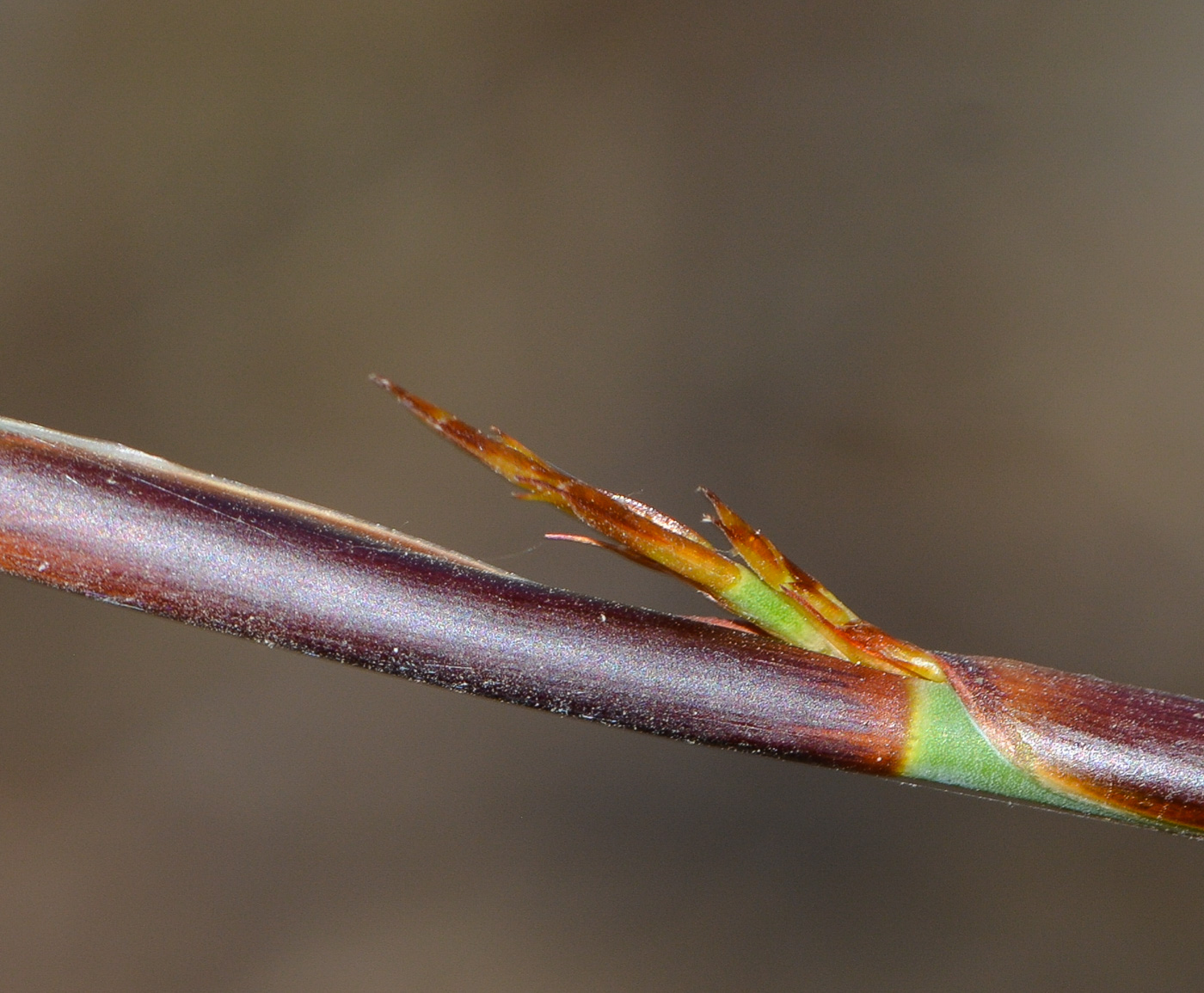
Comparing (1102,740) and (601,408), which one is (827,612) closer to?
(1102,740)

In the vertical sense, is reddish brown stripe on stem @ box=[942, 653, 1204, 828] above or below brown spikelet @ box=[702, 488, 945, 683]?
below

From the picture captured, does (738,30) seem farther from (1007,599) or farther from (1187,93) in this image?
(1007,599)

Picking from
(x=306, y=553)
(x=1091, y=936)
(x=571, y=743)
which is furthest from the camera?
(x=571, y=743)

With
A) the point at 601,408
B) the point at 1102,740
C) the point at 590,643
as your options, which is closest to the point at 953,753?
the point at 1102,740

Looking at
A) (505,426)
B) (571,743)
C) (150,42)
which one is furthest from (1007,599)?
(150,42)

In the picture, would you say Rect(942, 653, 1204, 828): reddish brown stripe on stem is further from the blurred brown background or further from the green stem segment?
the blurred brown background

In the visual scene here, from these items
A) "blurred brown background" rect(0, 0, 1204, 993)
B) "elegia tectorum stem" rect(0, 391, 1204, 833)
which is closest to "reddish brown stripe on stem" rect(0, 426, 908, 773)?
"elegia tectorum stem" rect(0, 391, 1204, 833)
